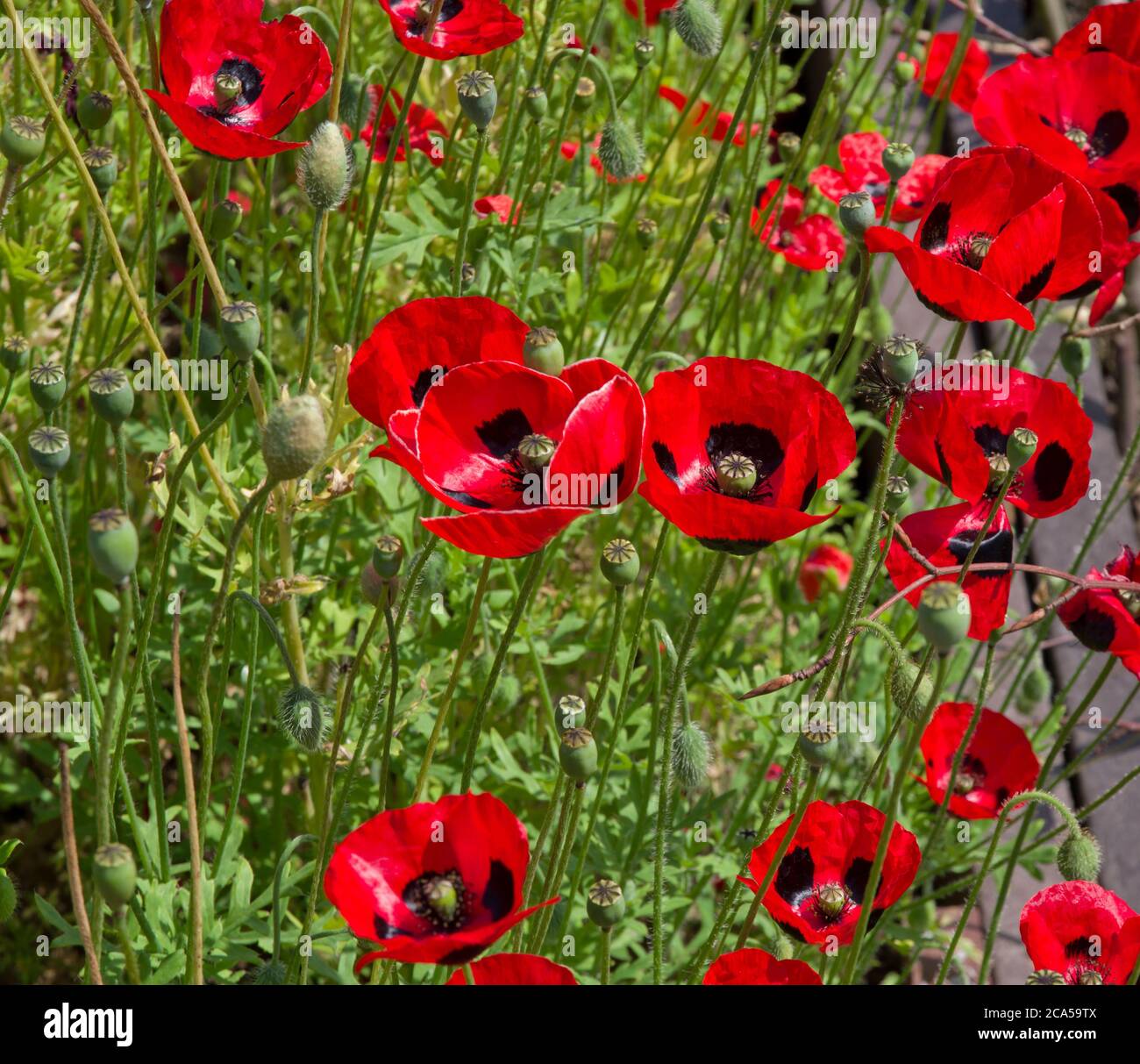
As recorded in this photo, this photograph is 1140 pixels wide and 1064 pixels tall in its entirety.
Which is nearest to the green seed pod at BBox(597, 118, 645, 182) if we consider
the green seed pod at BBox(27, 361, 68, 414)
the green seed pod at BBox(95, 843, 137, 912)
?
the green seed pod at BBox(27, 361, 68, 414)

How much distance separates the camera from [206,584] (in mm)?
2555

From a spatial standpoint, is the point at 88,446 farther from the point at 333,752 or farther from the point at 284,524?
the point at 333,752

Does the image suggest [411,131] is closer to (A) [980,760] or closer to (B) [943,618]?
(A) [980,760]

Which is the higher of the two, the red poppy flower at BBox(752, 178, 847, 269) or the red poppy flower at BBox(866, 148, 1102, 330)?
the red poppy flower at BBox(866, 148, 1102, 330)

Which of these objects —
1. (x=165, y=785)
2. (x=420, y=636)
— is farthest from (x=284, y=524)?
(x=165, y=785)

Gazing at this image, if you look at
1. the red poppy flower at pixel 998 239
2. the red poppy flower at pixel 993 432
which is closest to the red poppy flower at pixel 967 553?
the red poppy flower at pixel 993 432

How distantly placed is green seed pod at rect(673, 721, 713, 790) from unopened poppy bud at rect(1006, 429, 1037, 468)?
0.49 meters

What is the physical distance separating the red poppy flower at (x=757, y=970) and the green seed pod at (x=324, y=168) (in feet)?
3.01

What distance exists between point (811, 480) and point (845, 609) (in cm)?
17

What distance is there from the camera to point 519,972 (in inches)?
52.2

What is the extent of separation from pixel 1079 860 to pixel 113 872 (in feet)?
3.43

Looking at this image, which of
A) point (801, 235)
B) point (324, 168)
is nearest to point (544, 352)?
point (324, 168)

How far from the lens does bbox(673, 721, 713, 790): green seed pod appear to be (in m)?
1.80

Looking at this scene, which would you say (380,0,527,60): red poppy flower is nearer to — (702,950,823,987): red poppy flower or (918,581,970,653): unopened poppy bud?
(918,581,970,653): unopened poppy bud
